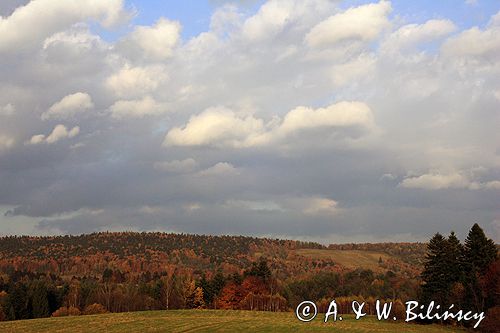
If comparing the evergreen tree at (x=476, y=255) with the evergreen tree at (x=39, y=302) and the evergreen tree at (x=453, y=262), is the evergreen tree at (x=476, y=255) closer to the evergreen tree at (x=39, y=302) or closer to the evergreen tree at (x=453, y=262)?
the evergreen tree at (x=453, y=262)

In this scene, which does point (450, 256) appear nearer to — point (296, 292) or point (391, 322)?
point (391, 322)

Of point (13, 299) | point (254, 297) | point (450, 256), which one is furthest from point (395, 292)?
point (13, 299)

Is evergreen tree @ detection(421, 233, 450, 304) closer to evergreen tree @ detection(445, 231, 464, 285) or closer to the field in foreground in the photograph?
evergreen tree @ detection(445, 231, 464, 285)

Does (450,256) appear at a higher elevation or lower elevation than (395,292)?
higher

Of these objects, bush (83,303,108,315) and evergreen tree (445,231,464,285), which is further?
bush (83,303,108,315)

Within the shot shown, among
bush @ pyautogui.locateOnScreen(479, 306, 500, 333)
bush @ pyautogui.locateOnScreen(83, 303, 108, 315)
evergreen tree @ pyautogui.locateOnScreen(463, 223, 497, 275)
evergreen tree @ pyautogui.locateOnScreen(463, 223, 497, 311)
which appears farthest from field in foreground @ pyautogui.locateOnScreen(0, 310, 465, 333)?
bush @ pyautogui.locateOnScreen(83, 303, 108, 315)

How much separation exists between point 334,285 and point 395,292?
31856 mm

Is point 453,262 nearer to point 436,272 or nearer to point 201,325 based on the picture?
point 436,272

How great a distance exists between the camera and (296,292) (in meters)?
191

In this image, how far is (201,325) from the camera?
82375 millimetres

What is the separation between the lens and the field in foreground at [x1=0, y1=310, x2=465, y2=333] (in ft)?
255

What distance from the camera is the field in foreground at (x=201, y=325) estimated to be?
77.6 metres

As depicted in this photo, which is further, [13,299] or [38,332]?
[13,299]

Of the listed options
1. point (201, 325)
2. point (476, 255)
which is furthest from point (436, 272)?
point (201, 325)
